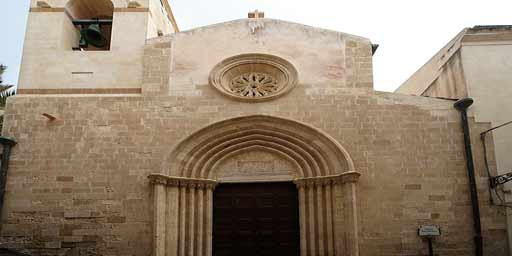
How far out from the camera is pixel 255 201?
Answer: 945 cm

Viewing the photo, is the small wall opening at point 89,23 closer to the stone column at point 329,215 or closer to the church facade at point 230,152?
the church facade at point 230,152

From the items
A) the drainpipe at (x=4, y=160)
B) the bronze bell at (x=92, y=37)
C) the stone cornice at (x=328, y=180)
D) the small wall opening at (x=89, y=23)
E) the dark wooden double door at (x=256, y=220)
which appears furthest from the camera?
the small wall opening at (x=89, y=23)

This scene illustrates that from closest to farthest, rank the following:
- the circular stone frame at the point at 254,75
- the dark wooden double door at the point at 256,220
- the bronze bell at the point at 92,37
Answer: the dark wooden double door at the point at 256,220 < the circular stone frame at the point at 254,75 < the bronze bell at the point at 92,37

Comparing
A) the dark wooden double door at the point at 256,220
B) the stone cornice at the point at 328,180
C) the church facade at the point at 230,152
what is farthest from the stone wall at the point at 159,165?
the dark wooden double door at the point at 256,220

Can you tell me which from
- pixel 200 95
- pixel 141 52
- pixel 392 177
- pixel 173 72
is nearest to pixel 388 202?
→ pixel 392 177

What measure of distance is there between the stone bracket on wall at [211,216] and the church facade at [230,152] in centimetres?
2

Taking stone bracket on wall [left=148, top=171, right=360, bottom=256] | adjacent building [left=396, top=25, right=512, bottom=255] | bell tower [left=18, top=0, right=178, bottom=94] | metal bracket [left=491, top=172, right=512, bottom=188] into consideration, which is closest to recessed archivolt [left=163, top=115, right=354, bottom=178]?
stone bracket on wall [left=148, top=171, right=360, bottom=256]

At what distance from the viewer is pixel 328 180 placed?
9.08 m

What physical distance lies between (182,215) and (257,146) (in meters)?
1.93

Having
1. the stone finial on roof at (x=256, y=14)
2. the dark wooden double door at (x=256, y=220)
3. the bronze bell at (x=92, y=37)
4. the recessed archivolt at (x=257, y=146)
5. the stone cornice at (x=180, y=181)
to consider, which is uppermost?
the stone finial on roof at (x=256, y=14)

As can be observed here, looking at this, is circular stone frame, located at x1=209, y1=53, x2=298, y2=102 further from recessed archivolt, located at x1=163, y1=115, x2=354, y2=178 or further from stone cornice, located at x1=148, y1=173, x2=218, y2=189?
stone cornice, located at x1=148, y1=173, x2=218, y2=189

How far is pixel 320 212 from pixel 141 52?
15.8 ft

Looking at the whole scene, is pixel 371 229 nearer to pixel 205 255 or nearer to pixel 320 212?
pixel 320 212

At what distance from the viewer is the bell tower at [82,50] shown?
9.88 meters
